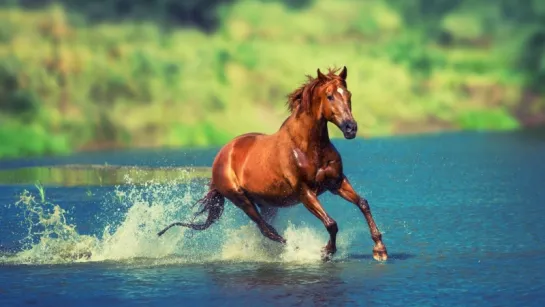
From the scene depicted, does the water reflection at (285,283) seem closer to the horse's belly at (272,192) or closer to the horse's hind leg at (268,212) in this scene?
the horse's belly at (272,192)

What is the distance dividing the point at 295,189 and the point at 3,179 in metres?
19.3

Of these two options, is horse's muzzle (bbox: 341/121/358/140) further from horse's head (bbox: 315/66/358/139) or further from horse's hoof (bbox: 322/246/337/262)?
horse's hoof (bbox: 322/246/337/262)

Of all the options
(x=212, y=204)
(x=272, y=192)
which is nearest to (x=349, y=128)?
(x=272, y=192)

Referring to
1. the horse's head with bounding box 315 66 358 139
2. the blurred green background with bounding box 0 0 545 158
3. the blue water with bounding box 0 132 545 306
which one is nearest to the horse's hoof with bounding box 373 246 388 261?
the blue water with bounding box 0 132 545 306

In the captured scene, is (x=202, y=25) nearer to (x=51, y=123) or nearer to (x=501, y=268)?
(x=51, y=123)

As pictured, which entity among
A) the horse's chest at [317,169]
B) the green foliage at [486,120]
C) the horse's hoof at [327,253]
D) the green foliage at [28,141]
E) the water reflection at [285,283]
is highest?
the green foliage at [486,120]

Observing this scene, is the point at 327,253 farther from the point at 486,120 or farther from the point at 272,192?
the point at 486,120

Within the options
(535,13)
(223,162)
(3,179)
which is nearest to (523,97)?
(535,13)

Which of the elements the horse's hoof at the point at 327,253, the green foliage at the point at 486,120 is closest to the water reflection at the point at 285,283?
the horse's hoof at the point at 327,253

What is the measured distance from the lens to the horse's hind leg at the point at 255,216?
1379 cm

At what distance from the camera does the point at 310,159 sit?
12.9 m

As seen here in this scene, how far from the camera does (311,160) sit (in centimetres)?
1289

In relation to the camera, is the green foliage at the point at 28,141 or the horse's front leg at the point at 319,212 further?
the green foliage at the point at 28,141

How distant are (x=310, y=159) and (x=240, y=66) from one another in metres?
58.7
